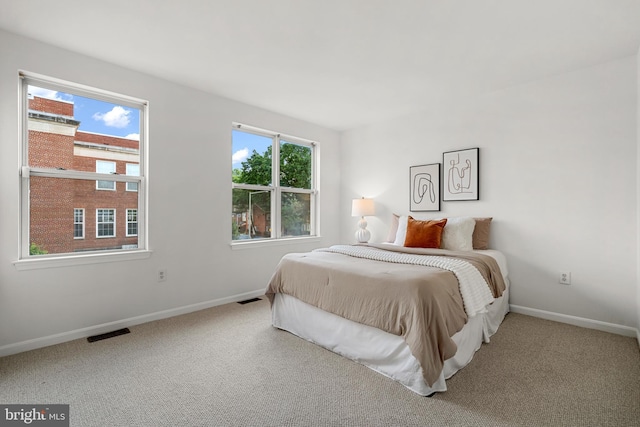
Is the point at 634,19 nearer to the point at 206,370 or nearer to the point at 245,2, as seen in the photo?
the point at 245,2

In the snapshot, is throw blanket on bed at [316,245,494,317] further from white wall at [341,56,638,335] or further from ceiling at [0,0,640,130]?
ceiling at [0,0,640,130]

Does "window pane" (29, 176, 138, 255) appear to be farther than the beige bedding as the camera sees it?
Yes

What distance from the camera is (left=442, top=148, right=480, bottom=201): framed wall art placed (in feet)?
11.8

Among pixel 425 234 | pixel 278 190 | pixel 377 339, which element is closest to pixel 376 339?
pixel 377 339

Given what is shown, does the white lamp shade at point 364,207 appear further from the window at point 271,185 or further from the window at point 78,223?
the window at point 78,223

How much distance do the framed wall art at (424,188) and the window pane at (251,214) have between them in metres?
1.93

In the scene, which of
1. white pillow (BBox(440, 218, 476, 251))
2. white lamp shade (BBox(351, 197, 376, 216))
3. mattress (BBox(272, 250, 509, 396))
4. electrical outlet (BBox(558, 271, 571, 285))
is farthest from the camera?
white lamp shade (BBox(351, 197, 376, 216))

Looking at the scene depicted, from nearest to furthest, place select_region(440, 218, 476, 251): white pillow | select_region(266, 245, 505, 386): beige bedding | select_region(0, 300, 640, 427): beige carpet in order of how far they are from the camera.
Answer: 1. select_region(0, 300, 640, 427): beige carpet
2. select_region(266, 245, 505, 386): beige bedding
3. select_region(440, 218, 476, 251): white pillow

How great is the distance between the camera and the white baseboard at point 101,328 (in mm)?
2392

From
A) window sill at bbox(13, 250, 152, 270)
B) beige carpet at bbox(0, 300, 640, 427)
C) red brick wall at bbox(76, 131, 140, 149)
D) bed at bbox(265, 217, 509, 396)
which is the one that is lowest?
beige carpet at bbox(0, 300, 640, 427)

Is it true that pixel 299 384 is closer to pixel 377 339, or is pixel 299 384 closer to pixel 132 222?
pixel 377 339

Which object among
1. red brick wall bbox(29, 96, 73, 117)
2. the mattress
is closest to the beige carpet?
the mattress

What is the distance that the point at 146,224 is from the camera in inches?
122

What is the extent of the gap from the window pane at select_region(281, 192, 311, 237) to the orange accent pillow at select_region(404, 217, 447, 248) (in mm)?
1719
